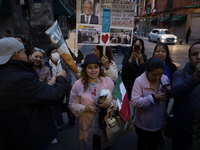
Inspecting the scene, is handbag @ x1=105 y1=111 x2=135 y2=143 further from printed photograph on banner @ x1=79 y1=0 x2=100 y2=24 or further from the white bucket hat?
printed photograph on banner @ x1=79 y1=0 x2=100 y2=24

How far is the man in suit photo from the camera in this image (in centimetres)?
228

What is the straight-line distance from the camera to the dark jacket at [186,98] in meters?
1.48

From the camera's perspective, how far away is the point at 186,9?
2362 cm

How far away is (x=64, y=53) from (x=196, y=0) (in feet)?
88.9

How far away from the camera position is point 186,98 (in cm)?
161

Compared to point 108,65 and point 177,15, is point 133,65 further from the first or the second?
point 177,15

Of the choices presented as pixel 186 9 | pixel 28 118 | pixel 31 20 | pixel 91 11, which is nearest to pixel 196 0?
pixel 186 9

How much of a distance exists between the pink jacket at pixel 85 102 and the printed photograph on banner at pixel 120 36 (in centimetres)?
84

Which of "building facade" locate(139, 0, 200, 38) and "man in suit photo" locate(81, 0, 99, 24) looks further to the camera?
"building facade" locate(139, 0, 200, 38)

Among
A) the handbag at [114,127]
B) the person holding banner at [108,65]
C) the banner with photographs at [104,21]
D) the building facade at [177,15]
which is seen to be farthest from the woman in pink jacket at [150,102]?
the building facade at [177,15]

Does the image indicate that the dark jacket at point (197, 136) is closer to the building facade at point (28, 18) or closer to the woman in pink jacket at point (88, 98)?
the woman in pink jacket at point (88, 98)

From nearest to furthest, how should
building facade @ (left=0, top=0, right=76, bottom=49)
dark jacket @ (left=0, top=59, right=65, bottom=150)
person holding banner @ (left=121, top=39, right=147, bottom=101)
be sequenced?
dark jacket @ (left=0, top=59, right=65, bottom=150)
person holding banner @ (left=121, top=39, right=147, bottom=101)
building facade @ (left=0, top=0, right=76, bottom=49)

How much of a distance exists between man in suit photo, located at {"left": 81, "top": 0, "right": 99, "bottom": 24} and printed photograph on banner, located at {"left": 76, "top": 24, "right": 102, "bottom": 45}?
3.0 inches

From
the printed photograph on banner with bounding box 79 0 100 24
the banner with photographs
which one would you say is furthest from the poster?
the printed photograph on banner with bounding box 79 0 100 24
